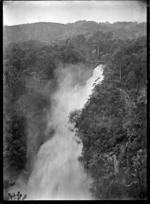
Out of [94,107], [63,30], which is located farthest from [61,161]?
[63,30]

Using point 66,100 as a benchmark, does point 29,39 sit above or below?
above

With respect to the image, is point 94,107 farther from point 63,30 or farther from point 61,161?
point 63,30

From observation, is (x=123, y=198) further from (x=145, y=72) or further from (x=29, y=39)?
(x=29, y=39)

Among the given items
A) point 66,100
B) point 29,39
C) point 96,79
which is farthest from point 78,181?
point 29,39

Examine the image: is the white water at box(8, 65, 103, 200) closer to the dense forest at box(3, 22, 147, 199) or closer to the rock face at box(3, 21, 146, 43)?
the dense forest at box(3, 22, 147, 199)

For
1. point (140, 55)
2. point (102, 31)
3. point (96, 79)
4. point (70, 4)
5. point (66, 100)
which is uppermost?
point (70, 4)

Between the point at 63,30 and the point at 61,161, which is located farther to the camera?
the point at 63,30

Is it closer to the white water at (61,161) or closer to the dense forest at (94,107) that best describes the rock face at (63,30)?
the dense forest at (94,107)
